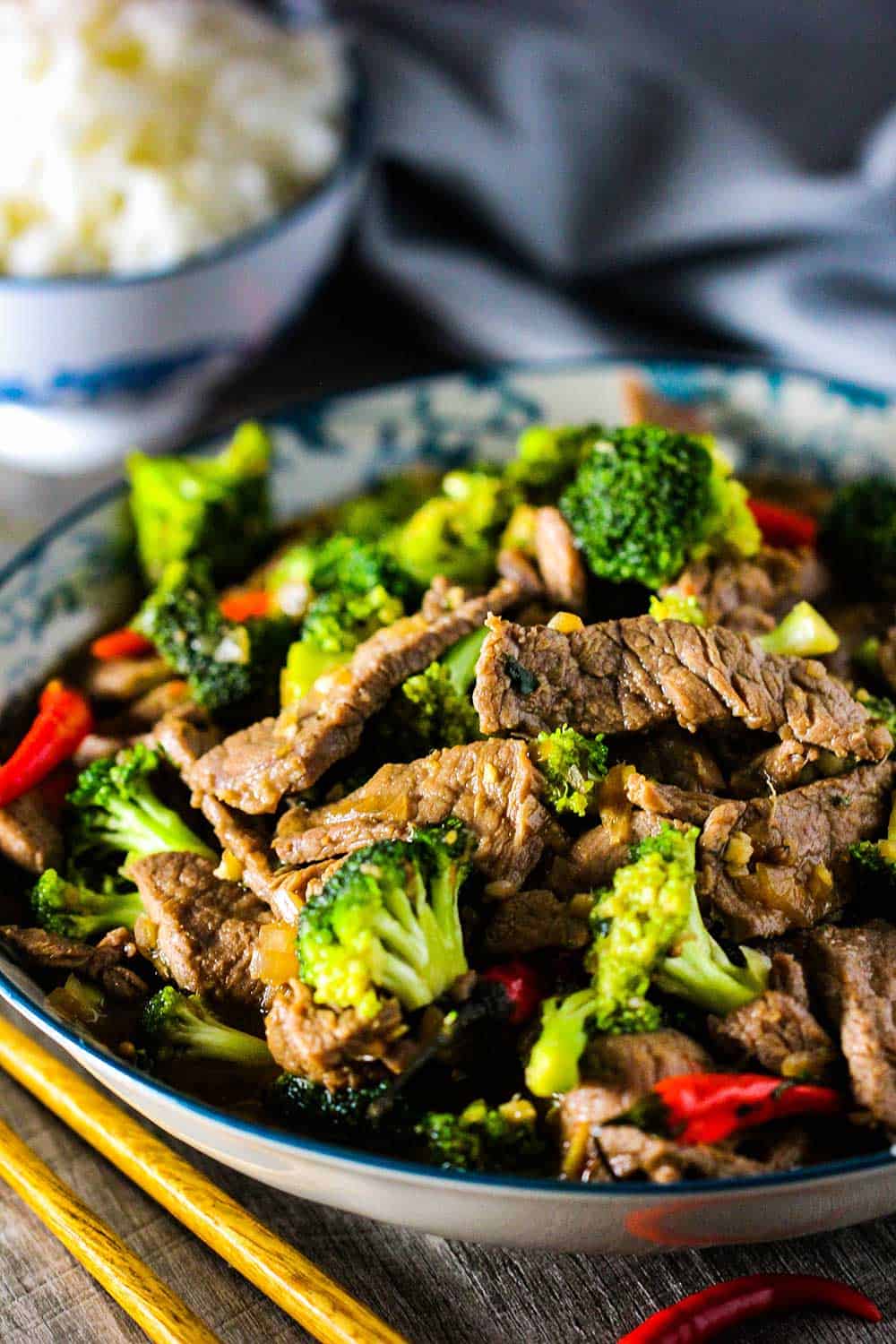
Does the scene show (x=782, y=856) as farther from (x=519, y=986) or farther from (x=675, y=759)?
(x=519, y=986)

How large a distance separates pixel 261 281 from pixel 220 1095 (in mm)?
3854

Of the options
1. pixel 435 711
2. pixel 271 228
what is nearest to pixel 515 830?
pixel 435 711

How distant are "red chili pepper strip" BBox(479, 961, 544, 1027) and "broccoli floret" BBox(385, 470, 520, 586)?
1.48 m

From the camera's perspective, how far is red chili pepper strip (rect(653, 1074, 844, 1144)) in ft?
9.97

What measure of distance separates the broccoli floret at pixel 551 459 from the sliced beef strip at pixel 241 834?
4.52ft

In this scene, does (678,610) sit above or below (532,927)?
above

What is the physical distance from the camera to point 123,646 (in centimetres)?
470

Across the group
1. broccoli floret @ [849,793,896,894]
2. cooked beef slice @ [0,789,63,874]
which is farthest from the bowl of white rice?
broccoli floret @ [849,793,896,894]

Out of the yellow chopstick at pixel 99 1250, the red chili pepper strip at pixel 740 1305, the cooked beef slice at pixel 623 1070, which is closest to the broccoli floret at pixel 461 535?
the cooked beef slice at pixel 623 1070

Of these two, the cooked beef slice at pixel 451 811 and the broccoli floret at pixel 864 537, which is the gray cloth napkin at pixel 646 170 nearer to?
the broccoli floret at pixel 864 537

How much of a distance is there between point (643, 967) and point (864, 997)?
53cm

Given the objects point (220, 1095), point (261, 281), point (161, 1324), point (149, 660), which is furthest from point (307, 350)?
point (161, 1324)

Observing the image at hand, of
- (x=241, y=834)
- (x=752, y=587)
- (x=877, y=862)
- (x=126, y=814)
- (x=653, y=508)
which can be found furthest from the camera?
(x=752, y=587)

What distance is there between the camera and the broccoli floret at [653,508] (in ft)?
13.4
